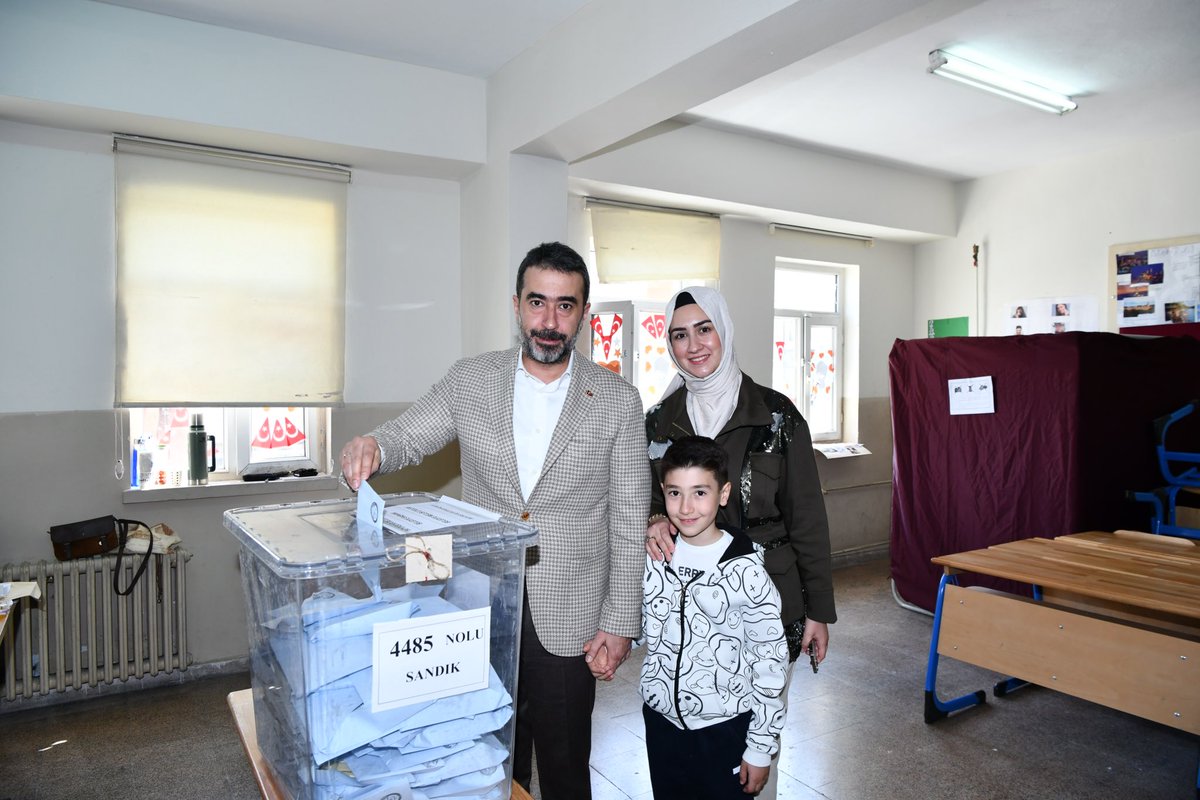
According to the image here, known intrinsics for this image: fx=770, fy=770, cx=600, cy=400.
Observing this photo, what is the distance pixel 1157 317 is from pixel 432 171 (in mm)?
4265

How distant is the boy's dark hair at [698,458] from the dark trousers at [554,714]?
1.38 ft

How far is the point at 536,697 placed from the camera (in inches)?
63.0

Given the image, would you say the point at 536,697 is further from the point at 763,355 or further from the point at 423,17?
the point at 763,355

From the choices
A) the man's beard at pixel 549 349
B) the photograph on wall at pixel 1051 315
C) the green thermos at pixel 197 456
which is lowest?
the green thermos at pixel 197 456

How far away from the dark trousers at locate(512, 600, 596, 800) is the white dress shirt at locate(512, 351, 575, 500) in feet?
0.96

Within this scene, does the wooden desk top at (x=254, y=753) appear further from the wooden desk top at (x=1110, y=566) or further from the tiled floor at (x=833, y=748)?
the wooden desk top at (x=1110, y=566)

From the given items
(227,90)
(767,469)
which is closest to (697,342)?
(767,469)

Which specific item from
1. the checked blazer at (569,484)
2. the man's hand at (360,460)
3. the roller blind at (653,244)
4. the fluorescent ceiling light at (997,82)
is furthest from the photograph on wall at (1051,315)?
the man's hand at (360,460)

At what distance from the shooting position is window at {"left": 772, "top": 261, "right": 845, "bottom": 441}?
219 inches

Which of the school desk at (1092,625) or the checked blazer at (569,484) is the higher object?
the checked blazer at (569,484)

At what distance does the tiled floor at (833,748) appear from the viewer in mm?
2570

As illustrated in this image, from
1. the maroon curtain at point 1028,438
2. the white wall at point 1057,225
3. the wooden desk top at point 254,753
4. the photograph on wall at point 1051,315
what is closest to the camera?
the wooden desk top at point 254,753

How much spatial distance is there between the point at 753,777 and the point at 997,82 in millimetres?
3539

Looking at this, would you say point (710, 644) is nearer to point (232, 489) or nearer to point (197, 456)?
point (232, 489)
